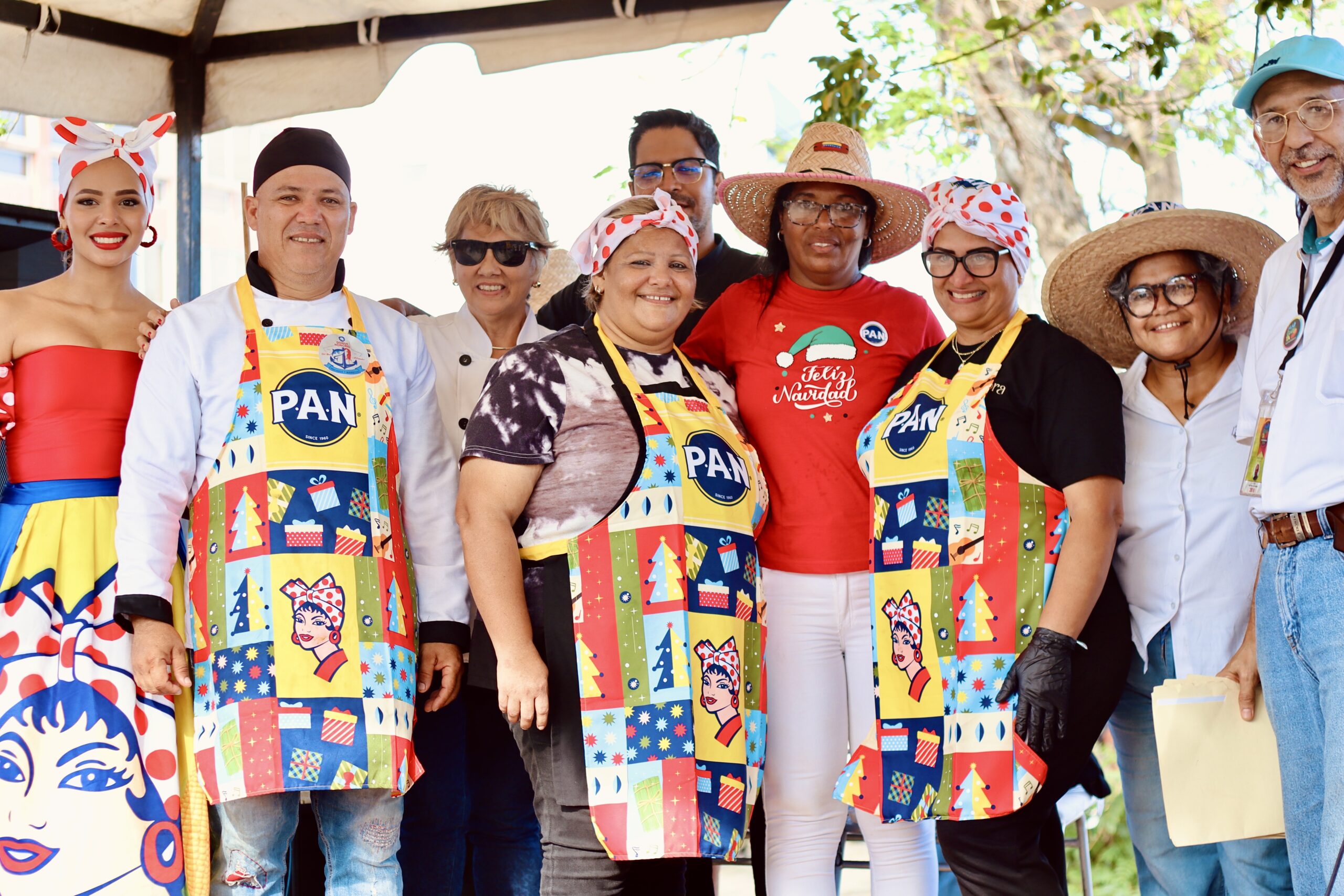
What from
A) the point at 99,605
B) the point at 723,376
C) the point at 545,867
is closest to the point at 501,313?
the point at 723,376

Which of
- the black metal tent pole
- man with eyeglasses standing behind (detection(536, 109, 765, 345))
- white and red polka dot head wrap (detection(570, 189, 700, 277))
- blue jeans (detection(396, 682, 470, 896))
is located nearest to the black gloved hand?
white and red polka dot head wrap (detection(570, 189, 700, 277))

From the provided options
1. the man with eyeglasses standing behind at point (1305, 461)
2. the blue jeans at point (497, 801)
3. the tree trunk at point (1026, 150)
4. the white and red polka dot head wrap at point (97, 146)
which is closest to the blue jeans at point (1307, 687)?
the man with eyeglasses standing behind at point (1305, 461)

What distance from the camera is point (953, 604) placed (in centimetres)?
290

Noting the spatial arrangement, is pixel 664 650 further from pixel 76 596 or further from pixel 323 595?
pixel 76 596

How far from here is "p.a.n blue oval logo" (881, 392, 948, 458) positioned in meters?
2.98

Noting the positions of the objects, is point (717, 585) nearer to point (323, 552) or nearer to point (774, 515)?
point (774, 515)

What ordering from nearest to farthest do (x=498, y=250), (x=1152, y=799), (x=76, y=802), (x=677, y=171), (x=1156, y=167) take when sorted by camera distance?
(x=76, y=802), (x=1152, y=799), (x=498, y=250), (x=677, y=171), (x=1156, y=167)

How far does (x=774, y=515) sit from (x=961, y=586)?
0.52 metres

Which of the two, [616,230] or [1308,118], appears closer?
[1308,118]

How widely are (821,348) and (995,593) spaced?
2.63 ft

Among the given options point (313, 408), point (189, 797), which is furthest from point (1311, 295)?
point (189, 797)

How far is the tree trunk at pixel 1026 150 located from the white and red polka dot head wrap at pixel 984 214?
20.3 ft

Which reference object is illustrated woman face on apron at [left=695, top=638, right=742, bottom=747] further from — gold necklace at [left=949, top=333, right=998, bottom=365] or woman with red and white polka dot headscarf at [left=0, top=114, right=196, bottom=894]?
woman with red and white polka dot headscarf at [left=0, top=114, right=196, bottom=894]

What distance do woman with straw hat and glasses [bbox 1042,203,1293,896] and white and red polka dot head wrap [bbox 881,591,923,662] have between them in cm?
51
